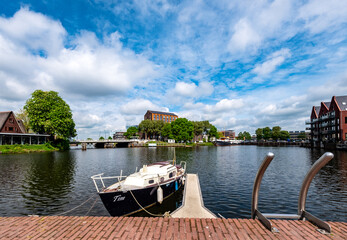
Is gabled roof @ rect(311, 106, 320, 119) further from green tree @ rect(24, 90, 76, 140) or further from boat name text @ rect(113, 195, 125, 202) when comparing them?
green tree @ rect(24, 90, 76, 140)

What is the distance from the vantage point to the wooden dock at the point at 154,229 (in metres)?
6.63

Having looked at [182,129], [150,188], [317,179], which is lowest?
[317,179]

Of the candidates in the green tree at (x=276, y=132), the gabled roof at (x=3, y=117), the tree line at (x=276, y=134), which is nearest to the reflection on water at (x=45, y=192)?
the gabled roof at (x=3, y=117)

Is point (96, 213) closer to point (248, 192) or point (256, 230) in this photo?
point (256, 230)

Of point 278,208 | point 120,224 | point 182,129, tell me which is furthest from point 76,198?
point 182,129

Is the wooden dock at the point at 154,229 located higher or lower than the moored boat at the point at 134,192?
higher

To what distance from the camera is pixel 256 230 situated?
701 cm

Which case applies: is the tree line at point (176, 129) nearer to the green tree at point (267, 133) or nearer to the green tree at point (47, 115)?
the green tree at point (267, 133)

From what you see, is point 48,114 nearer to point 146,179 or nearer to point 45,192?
point 45,192

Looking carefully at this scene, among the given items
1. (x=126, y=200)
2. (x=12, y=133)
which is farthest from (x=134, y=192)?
(x=12, y=133)

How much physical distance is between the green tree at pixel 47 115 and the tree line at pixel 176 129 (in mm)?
68526

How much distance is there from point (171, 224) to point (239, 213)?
8907 millimetres

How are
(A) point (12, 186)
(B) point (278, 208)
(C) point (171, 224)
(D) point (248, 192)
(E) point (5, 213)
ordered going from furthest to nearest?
1. (A) point (12, 186)
2. (D) point (248, 192)
3. (B) point (278, 208)
4. (E) point (5, 213)
5. (C) point (171, 224)

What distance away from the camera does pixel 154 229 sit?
712 cm
